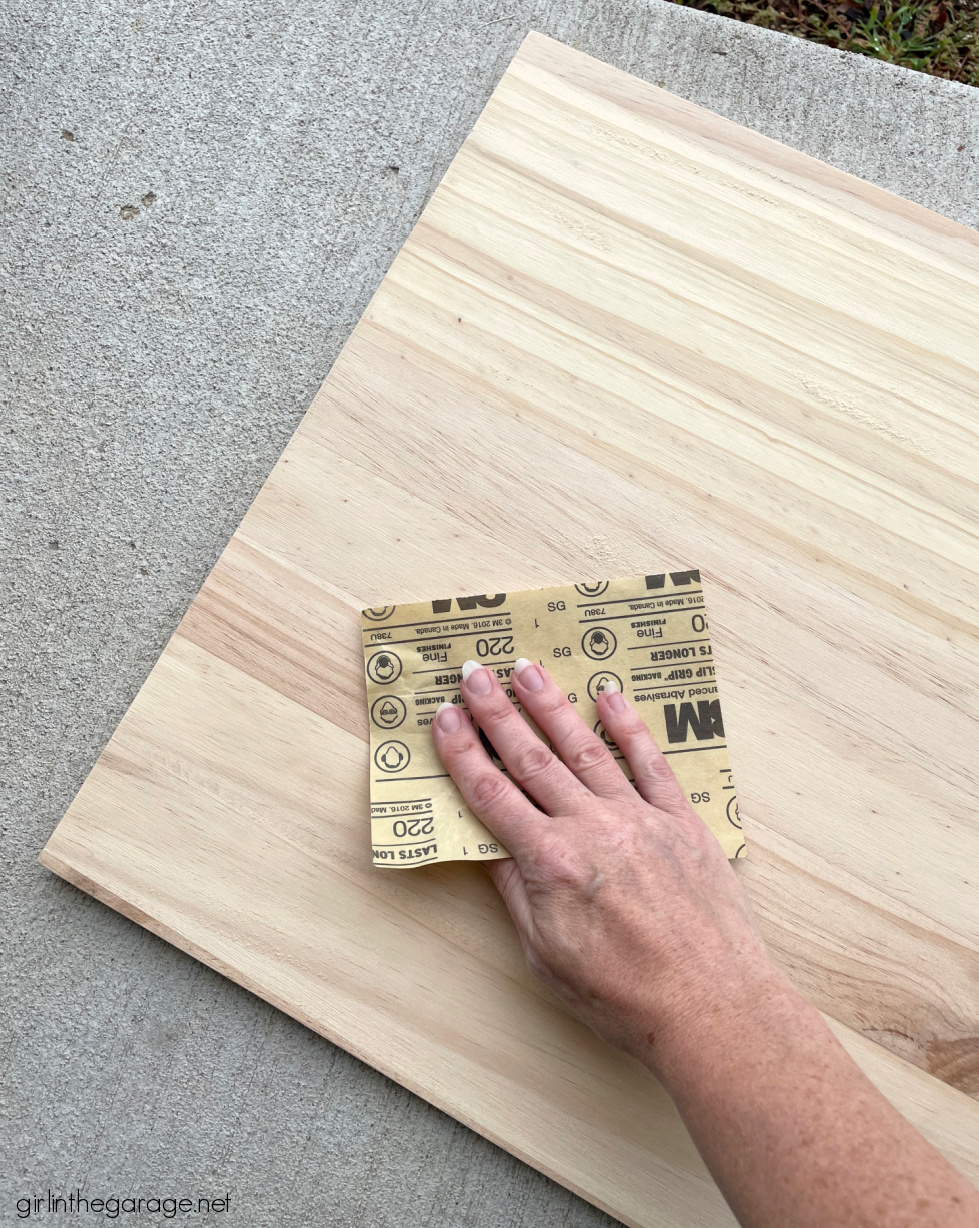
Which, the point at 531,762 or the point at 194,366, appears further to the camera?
the point at 194,366

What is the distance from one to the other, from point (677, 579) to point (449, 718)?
21 centimetres

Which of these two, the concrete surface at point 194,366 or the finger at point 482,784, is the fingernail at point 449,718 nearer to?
the finger at point 482,784

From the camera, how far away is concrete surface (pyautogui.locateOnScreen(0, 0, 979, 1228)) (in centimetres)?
72

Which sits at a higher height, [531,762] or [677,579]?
[677,579]

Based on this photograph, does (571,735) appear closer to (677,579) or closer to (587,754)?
(587,754)

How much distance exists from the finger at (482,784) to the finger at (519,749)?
0.04 ft

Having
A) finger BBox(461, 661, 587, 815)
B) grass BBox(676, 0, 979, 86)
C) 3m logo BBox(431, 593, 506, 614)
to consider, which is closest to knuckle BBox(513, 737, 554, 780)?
finger BBox(461, 661, 587, 815)

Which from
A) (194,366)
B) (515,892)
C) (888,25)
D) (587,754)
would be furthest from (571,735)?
(888,25)

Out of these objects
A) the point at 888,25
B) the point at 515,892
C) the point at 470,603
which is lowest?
the point at 515,892

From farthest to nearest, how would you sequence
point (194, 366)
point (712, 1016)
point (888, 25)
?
point (888, 25) → point (194, 366) → point (712, 1016)

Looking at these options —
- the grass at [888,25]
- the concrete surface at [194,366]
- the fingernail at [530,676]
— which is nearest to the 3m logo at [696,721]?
the fingernail at [530,676]

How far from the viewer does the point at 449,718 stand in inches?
25.3

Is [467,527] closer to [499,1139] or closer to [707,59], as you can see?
[499,1139]

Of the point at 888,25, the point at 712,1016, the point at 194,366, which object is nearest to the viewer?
the point at 712,1016
